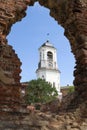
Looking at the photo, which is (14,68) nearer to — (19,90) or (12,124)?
(19,90)

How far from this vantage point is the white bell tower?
5728cm

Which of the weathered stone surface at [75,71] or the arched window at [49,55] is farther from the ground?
the arched window at [49,55]

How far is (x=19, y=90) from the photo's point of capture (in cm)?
575

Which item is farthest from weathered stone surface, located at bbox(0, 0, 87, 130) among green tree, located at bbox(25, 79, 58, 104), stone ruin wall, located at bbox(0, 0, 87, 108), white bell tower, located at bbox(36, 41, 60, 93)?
white bell tower, located at bbox(36, 41, 60, 93)

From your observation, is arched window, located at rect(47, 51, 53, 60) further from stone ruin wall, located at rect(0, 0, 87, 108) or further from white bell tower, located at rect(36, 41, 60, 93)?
stone ruin wall, located at rect(0, 0, 87, 108)

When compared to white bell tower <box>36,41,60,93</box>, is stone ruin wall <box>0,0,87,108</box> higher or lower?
lower

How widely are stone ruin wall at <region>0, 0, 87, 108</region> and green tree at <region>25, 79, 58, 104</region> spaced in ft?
59.7

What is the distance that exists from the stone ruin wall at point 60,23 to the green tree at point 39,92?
18.2 meters

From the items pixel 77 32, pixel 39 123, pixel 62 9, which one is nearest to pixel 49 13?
pixel 62 9

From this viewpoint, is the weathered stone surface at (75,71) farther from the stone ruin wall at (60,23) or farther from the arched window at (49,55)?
the arched window at (49,55)

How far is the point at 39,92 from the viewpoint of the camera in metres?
27.9

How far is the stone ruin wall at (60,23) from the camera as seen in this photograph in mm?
5648

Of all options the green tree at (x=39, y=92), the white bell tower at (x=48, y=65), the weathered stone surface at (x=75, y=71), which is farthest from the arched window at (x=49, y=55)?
the weathered stone surface at (x=75, y=71)

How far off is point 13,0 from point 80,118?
2388mm
